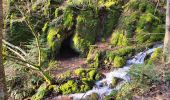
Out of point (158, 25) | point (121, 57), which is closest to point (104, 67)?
point (121, 57)

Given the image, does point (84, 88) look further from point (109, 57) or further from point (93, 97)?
point (109, 57)

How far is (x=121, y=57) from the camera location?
9062mm

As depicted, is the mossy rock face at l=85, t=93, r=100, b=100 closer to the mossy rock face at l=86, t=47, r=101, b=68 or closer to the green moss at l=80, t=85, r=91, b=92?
the green moss at l=80, t=85, r=91, b=92

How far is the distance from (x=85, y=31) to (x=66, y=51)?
1010 millimetres

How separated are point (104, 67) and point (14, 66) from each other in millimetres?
2663

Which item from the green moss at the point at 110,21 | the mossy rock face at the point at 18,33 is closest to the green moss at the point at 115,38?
the green moss at the point at 110,21

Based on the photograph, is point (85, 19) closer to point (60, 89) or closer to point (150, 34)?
point (150, 34)

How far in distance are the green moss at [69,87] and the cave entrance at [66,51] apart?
7.06 feet

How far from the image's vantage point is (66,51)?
11.0 meters

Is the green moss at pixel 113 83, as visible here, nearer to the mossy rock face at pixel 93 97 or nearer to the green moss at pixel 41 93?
the mossy rock face at pixel 93 97

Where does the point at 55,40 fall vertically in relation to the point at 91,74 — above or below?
above

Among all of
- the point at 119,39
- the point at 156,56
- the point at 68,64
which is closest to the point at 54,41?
the point at 68,64

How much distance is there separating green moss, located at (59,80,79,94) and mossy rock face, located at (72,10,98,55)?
1889 millimetres

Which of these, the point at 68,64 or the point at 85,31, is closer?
the point at 68,64
